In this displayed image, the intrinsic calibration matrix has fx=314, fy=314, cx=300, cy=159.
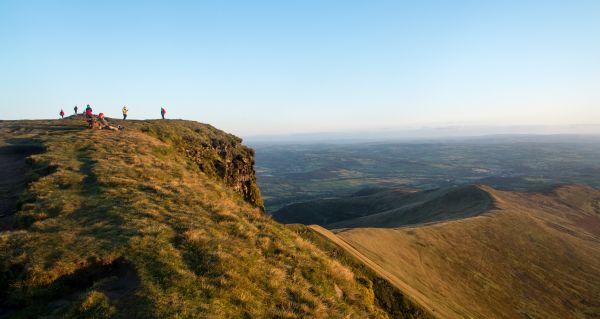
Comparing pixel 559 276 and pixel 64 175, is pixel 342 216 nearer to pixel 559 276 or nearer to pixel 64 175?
pixel 559 276

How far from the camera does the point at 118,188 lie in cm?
2230

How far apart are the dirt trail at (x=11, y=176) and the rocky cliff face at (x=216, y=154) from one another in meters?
14.9

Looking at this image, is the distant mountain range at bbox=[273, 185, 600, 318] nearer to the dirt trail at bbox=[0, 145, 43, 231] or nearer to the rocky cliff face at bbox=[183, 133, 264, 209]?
the rocky cliff face at bbox=[183, 133, 264, 209]

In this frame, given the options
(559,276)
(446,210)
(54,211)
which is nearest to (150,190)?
(54,211)

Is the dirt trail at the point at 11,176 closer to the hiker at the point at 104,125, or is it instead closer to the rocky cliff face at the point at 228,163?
the hiker at the point at 104,125

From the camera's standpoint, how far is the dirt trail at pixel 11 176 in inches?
803

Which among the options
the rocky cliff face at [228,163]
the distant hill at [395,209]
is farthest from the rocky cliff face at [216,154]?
the distant hill at [395,209]

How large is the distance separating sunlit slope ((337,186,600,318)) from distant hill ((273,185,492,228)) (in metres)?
19.0

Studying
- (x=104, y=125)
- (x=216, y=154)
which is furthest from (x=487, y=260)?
(x=104, y=125)

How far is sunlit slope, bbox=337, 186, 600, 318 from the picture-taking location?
122 ft

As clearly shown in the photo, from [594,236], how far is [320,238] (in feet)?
347

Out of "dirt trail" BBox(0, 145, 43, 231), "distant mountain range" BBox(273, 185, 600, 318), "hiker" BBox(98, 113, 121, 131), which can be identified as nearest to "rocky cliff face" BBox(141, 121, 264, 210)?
"hiker" BBox(98, 113, 121, 131)

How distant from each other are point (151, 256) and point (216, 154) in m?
36.7

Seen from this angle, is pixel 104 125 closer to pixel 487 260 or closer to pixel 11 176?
pixel 11 176
